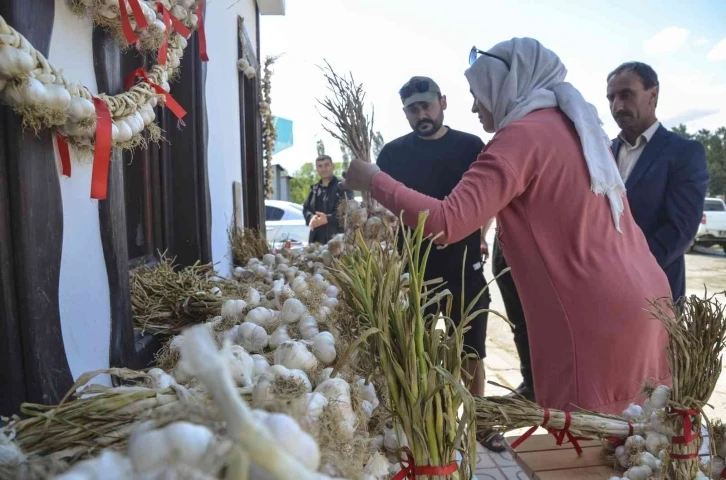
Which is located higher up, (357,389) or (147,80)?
(147,80)

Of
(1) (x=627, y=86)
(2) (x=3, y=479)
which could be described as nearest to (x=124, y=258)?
(2) (x=3, y=479)

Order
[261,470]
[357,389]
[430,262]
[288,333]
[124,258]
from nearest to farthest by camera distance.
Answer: [261,470] → [357,389] → [288,333] → [124,258] → [430,262]

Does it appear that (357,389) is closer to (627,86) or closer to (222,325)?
(222,325)

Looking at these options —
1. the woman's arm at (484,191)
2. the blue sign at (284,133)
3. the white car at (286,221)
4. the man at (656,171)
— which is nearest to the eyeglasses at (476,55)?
the woman's arm at (484,191)

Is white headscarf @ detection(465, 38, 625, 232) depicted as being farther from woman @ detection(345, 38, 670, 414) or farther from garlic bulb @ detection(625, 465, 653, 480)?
garlic bulb @ detection(625, 465, 653, 480)

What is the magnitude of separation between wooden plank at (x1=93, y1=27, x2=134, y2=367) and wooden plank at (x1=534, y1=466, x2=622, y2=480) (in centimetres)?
100

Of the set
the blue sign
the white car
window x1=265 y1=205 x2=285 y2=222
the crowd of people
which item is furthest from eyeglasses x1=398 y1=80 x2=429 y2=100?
window x1=265 y1=205 x2=285 y2=222

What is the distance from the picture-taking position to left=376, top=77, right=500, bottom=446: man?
2355mm

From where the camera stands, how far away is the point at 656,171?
2098mm

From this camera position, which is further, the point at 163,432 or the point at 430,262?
the point at 430,262

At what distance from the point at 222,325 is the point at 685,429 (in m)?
1.01

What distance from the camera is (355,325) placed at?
3.18ft

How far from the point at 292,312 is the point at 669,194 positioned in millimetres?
1724

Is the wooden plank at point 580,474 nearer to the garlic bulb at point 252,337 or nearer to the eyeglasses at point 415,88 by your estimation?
the garlic bulb at point 252,337
